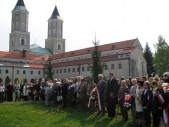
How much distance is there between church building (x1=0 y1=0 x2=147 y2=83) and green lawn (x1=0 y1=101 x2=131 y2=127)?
3416cm

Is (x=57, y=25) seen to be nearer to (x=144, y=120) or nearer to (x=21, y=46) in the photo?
(x=21, y=46)

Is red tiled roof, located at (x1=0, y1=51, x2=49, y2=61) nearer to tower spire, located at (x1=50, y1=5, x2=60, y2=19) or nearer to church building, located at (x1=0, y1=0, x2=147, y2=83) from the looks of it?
church building, located at (x1=0, y1=0, x2=147, y2=83)

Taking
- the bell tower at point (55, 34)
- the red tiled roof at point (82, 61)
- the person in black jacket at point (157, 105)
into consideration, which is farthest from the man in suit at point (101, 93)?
the bell tower at point (55, 34)

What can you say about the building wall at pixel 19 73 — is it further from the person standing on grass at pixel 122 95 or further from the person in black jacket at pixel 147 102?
the person in black jacket at pixel 147 102

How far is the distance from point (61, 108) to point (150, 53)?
60.0 m

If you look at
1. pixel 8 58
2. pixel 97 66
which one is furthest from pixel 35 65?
pixel 97 66

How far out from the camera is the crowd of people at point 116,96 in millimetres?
10430

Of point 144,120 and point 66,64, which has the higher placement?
point 66,64

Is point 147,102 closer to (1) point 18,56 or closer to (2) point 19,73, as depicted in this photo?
(2) point 19,73

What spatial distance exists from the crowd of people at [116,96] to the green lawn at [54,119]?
0.61 m

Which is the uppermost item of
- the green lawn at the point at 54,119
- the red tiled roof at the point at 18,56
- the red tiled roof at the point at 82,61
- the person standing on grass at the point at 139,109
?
the red tiled roof at the point at 18,56

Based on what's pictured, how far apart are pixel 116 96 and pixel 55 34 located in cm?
9391

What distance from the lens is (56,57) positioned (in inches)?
3666

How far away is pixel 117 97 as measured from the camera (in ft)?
43.8
